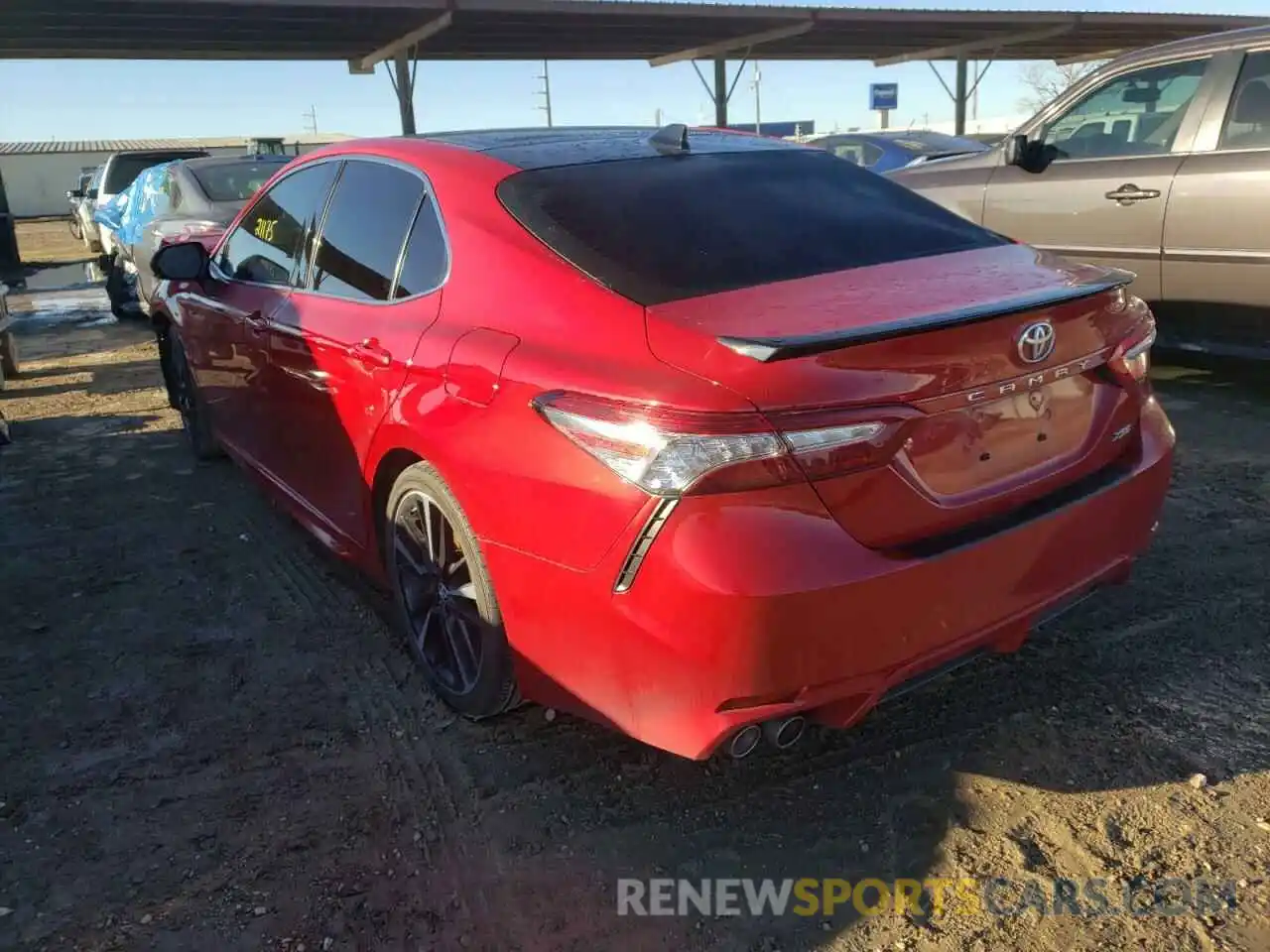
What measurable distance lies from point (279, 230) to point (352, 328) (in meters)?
1.17

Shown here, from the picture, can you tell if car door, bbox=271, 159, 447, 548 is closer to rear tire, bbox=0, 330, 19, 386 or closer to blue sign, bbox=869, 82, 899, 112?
rear tire, bbox=0, 330, 19, 386

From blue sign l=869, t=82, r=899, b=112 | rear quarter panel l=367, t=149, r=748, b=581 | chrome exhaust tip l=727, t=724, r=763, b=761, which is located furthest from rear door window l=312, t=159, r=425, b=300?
blue sign l=869, t=82, r=899, b=112

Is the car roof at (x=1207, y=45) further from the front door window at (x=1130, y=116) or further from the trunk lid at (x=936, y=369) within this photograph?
the trunk lid at (x=936, y=369)

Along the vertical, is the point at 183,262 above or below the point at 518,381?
above

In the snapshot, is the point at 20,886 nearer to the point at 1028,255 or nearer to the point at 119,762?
the point at 119,762

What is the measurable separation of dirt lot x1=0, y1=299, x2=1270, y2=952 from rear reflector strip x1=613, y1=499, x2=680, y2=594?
72 cm

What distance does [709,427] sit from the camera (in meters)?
2.00

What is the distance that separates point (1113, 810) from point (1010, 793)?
0.23 meters

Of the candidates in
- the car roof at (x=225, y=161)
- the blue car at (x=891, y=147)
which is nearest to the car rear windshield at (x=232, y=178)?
the car roof at (x=225, y=161)

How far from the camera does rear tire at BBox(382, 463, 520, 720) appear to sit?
8.67 feet

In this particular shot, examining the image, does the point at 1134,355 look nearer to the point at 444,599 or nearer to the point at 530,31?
the point at 444,599

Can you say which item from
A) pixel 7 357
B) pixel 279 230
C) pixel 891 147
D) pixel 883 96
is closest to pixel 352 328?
pixel 279 230

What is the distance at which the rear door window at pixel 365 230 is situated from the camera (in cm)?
313

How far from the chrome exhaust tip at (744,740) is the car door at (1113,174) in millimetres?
4555
